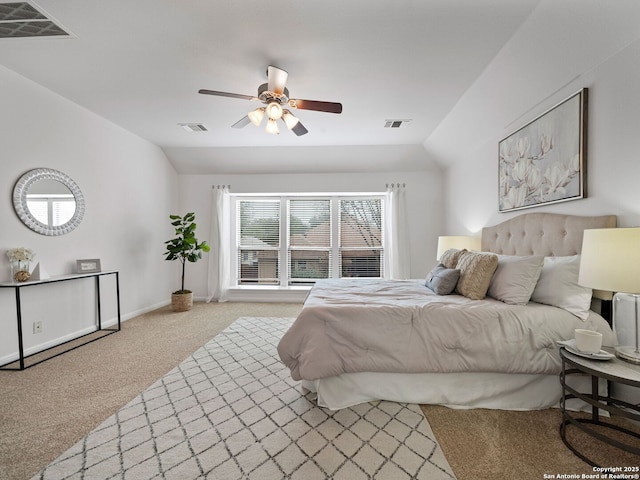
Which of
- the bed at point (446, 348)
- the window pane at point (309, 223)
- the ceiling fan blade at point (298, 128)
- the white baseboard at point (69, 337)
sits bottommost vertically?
the white baseboard at point (69, 337)

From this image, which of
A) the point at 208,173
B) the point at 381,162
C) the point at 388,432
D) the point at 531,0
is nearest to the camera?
the point at 388,432

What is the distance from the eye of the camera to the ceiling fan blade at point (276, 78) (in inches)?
90.0

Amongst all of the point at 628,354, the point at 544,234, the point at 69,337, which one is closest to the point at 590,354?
the point at 628,354

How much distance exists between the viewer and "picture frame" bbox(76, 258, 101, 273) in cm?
326

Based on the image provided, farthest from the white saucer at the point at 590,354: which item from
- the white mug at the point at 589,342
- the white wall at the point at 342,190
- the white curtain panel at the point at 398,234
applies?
the white wall at the point at 342,190

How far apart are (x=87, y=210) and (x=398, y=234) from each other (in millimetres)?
4551

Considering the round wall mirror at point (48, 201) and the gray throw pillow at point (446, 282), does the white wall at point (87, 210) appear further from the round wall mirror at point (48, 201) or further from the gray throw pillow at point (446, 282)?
the gray throw pillow at point (446, 282)

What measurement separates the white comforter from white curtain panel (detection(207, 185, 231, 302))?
362 cm

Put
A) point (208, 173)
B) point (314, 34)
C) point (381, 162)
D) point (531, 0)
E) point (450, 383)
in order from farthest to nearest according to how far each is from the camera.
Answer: point (208, 173), point (381, 162), point (314, 34), point (450, 383), point (531, 0)

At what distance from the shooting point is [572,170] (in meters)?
2.18

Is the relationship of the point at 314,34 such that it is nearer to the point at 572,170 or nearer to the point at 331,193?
the point at 572,170

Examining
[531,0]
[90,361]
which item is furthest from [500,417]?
[90,361]

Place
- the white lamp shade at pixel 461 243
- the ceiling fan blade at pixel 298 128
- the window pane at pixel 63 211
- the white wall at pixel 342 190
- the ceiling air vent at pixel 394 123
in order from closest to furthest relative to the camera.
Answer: the ceiling fan blade at pixel 298 128 → the window pane at pixel 63 211 → the white lamp shade at pixel 461 243 → the ceiling air vent at pixel 394 123 → the white wall at pixel 342 190

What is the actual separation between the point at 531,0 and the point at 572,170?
1219mm
